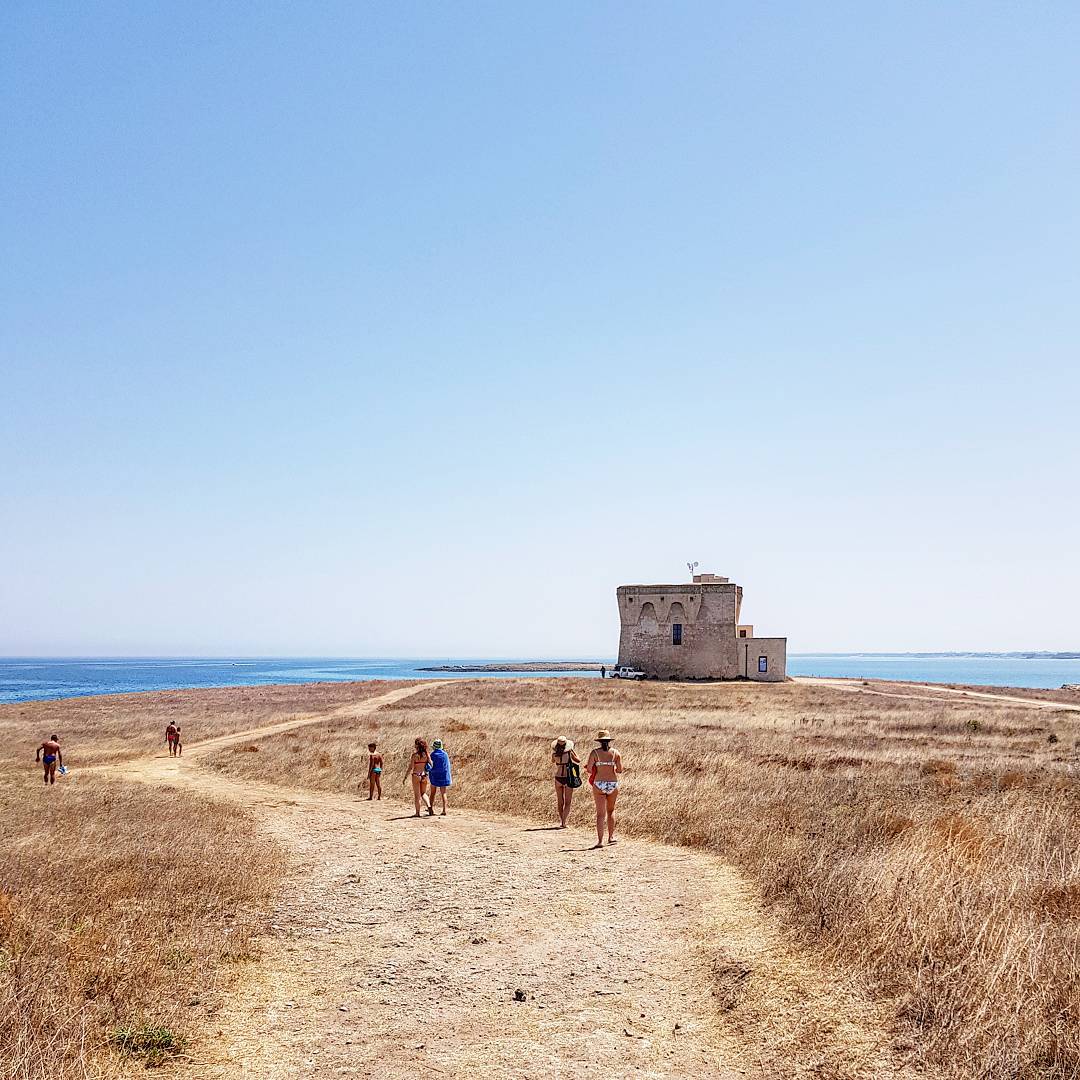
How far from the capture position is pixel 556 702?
4203cm

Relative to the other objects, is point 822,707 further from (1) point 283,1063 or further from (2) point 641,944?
(1) point 283,1063

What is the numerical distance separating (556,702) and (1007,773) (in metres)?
25.9

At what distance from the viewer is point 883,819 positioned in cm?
1259

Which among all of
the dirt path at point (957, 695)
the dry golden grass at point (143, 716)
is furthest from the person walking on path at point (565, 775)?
the dirt path at point (957, 695)

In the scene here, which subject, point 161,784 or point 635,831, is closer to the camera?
point 635,831

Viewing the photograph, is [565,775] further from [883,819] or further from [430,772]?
[883,819]

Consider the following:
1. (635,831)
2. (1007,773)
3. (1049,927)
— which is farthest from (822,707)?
(1049,927)

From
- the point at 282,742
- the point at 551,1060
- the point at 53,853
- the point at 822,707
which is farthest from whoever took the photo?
the point at 822,707

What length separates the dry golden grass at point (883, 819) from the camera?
6281 millimetres

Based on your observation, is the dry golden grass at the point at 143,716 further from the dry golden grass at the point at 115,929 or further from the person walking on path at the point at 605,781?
the person walking on path at the point at 605,781

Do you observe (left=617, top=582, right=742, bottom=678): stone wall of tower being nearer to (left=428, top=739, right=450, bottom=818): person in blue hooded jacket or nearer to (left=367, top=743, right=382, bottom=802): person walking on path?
(left=367, top=743, right=382, bottom=802): person walking on path

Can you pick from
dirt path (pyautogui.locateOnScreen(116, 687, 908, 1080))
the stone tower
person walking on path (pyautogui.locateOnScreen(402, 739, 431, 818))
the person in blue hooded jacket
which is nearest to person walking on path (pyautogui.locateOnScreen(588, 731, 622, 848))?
dirt path (pyautogui.locateOnScreen(116, 687, 908, 1080))

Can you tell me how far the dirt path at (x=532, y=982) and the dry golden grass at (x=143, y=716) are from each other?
1943 centimetres

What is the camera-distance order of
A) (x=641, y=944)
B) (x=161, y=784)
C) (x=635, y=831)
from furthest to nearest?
(x=161, y=784), (x=635, y=831), (x=641, y=944)
